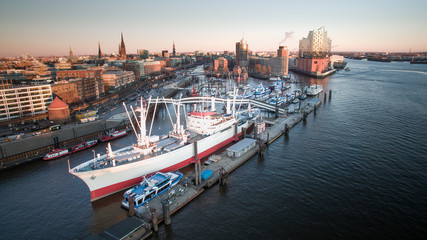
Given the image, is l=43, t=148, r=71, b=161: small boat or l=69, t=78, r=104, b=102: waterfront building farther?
l=69, t=78, r=104, b=102: waterfront building

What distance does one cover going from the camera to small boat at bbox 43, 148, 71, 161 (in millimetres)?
30062

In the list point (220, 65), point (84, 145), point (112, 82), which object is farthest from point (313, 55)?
point (84, 145)

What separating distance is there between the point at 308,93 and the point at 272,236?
208 ft

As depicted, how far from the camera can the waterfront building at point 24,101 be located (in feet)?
134

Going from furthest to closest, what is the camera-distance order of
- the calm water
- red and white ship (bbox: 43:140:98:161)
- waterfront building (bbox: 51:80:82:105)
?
waterfront building (bbox: 51:80:82:105) → red and white ship (bbox: 43:140:98:161) → the calm water

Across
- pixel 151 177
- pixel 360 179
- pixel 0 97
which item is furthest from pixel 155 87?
pixel 360 179

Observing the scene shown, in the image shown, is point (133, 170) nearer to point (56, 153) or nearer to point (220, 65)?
point (56, 153)

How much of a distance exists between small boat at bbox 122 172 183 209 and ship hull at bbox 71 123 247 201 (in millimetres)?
1612

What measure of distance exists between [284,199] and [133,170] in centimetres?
1462

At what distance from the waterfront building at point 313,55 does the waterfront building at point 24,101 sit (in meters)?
118

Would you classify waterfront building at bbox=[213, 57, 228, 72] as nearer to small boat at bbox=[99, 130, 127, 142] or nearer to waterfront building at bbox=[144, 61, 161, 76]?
waterfront building at bbox=[144, 61, 161, 76]

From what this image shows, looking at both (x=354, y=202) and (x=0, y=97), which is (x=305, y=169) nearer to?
(x=354, y=202)

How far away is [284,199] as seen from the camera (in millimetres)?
21922

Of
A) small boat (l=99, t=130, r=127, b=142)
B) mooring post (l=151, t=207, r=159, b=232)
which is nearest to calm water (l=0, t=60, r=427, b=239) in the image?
mooring post (l=151, t=207, r=159, b=232)
